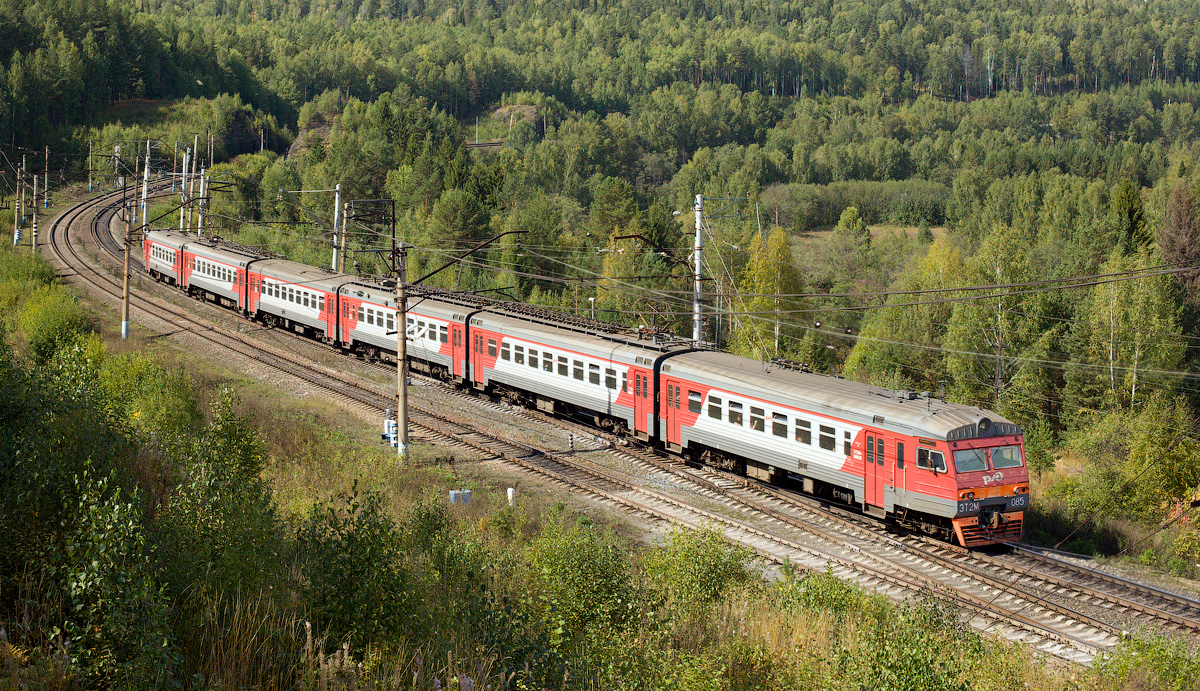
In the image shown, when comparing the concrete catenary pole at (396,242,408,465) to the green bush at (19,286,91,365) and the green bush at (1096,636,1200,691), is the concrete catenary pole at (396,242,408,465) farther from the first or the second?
the green bush at (1096,636,1200,691)

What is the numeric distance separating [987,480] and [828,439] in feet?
10.9

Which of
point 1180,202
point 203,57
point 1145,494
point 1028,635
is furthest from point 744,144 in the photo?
point 1028,635

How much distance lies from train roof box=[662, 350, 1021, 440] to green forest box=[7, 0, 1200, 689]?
1.96 metres

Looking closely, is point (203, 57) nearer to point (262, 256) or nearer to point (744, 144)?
point (744, 144)

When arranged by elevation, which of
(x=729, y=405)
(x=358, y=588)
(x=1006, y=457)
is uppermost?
(x=358, y=588)

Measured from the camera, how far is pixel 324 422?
26922 millimetres

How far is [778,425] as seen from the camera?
20859mm

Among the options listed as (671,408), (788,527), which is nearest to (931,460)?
(788,527)

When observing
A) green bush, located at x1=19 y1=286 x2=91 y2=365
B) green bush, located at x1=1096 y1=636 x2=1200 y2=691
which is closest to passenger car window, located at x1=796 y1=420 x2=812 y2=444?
green bush, located at x1=1096 y1=636 x2=1200 y2=691

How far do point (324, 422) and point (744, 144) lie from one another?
469ft

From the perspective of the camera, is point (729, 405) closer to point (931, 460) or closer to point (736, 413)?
point (736, 413)

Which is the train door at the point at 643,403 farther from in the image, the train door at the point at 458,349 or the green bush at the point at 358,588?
the green bush at the point at 358,588

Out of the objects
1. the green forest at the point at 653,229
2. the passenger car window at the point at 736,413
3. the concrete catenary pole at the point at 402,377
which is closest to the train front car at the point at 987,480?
the green forest at the point at 653,229

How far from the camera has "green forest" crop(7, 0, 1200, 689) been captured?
9932 mm
